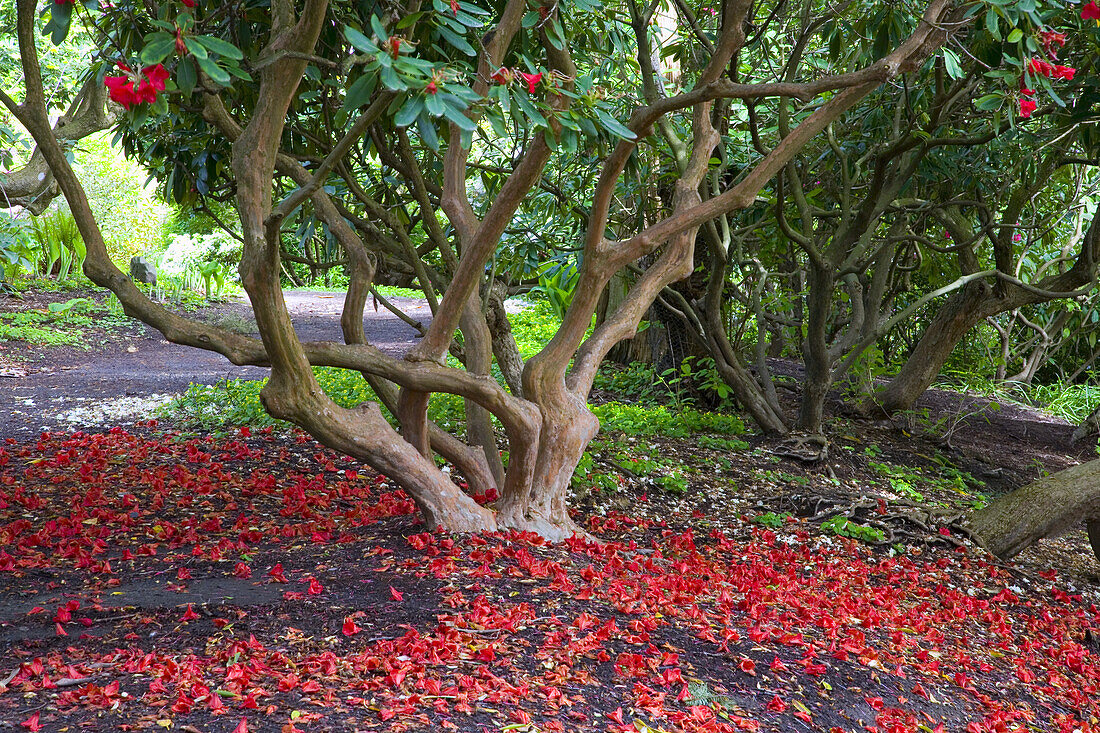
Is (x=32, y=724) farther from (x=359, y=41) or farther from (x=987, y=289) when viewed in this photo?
(x=987, y=289)

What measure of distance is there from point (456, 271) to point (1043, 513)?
126 inches

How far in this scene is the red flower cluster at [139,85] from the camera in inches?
76.1

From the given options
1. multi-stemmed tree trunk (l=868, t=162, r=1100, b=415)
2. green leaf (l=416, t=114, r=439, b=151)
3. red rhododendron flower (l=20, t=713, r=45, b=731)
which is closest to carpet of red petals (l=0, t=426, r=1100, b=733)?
red rhododendron flower (l=20, t=713, r=45, b=731)

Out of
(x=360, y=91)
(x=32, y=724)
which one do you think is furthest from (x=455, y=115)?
(x=32, y=724)

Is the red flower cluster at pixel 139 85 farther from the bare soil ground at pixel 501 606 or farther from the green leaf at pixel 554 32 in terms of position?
the bare soil ground at pixel 501 606

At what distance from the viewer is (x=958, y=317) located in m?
6.69

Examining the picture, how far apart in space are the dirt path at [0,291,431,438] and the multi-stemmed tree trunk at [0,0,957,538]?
11.3 feet

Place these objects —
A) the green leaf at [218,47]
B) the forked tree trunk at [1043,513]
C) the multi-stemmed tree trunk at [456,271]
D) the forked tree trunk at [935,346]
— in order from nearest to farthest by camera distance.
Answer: the green leaf at [218,47] → the multi-stemmed tree trunk at [456,271] → the forked tree trunk at [1043,513] → the forked tree trunk at [935,346]

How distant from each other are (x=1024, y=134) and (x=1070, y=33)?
0.55m

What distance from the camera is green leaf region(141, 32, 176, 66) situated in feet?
5.69

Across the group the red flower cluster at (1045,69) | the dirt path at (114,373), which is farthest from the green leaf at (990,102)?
the dirt path at (114,373)

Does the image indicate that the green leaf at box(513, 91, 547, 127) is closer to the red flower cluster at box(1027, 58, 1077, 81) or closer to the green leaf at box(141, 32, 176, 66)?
the green leaf at box(141, 32, 176, 66)

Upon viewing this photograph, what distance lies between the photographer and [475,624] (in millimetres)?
2428

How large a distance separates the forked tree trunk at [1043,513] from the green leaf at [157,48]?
4325mm
